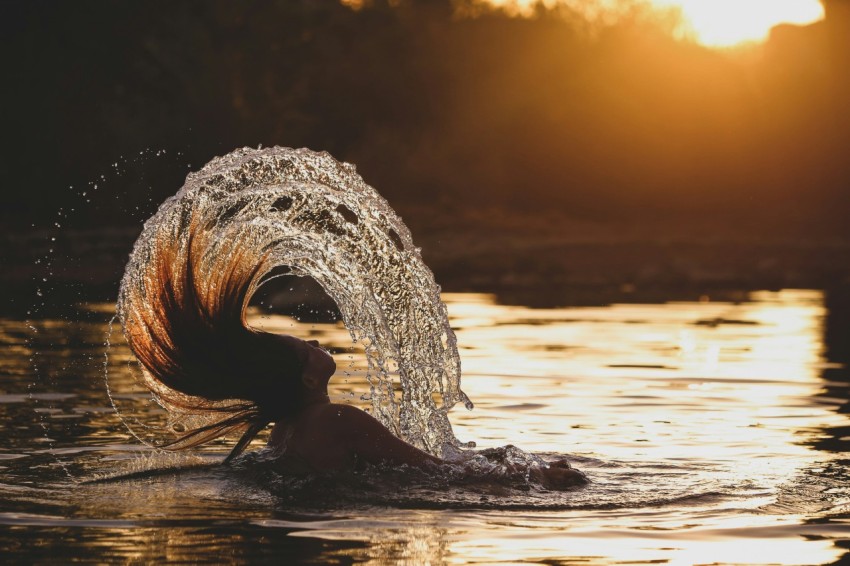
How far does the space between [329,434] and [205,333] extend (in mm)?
872

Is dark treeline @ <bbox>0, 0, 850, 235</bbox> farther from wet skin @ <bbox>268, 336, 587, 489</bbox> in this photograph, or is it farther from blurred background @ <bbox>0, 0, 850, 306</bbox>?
wet skin @ <bbox>268, 336, 587, 489</bbox>

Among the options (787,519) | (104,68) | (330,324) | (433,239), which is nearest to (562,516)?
(787,519)

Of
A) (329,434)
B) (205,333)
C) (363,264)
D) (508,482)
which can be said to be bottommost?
(508,482)

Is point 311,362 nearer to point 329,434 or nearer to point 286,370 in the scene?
point 286,370

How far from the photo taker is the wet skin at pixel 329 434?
9.09m

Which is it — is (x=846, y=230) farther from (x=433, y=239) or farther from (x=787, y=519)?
(x=787, y=519)

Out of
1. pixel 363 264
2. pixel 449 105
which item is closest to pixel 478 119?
pixel 449 105

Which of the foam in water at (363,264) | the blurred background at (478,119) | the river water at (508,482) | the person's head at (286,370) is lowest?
the river water at (508,482)

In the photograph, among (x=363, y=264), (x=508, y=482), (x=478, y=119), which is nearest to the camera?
(x=508, y=482)

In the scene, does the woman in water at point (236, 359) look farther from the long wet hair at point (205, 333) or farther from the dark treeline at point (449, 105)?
the dark treeline at point (449, 105)

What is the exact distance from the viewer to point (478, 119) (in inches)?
2285

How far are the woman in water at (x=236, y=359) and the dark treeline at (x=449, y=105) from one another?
1434 inches

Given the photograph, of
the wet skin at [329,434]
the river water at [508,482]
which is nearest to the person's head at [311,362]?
the wet skin at [329,434]

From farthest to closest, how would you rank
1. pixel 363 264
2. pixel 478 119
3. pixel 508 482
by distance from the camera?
pixel 478 119
pixel 363 264
pixel 508 482
